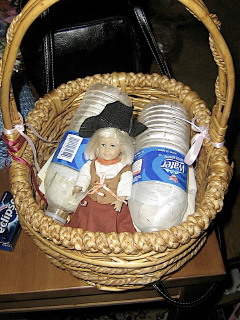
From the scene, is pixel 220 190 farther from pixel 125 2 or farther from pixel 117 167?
pixel 125 2

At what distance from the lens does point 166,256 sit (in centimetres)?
63

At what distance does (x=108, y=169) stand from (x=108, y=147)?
0.13 feet

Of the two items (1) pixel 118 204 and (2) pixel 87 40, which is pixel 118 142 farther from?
(2) pixel 87 40

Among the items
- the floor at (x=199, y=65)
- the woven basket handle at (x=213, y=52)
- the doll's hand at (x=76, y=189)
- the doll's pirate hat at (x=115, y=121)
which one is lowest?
the floor at (x=199, y=65)

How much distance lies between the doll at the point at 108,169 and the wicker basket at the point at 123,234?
9cm

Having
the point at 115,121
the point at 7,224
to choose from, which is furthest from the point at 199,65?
the point at 7,224

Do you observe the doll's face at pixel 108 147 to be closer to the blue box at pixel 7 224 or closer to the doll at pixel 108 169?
the doll at pixel 108 169

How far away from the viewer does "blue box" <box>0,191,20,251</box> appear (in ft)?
2.53

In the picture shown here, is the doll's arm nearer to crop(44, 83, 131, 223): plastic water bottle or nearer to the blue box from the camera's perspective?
crop(44, 83, 131, 223): plastic water bottle

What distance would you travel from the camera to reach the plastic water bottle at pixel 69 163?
76 centimetres

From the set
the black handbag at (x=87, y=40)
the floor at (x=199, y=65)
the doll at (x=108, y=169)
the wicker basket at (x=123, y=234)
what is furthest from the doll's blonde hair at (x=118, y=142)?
the floor at (x=199, y=65)

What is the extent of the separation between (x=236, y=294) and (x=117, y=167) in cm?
56

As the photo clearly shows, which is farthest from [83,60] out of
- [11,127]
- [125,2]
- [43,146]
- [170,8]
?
[170,8]

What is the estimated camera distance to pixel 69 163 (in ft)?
2.54
